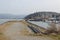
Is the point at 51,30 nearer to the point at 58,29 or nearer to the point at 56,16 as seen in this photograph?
the point at 58,29

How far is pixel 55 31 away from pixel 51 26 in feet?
4.02

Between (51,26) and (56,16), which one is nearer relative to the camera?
(51,26)

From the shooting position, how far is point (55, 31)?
18.5 m

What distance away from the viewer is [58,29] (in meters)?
18.2

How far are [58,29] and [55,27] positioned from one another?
2.66 ft

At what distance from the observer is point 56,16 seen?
2030 inches

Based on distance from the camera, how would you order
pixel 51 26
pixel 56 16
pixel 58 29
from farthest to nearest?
1. pixel 56 16
2. pixel 51 26
3. pixel 58 29

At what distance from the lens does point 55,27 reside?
1894 centimetres

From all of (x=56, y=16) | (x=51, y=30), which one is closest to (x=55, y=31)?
(x=51, y=30)

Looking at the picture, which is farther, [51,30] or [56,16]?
[56,16]

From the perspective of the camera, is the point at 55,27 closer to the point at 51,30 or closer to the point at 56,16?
the point at 51,30

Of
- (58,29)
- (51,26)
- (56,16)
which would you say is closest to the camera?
(58,29)

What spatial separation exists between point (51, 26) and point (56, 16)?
106ft

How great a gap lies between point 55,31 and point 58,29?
515mm
